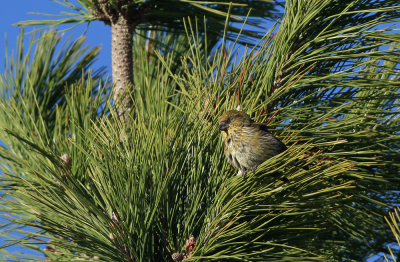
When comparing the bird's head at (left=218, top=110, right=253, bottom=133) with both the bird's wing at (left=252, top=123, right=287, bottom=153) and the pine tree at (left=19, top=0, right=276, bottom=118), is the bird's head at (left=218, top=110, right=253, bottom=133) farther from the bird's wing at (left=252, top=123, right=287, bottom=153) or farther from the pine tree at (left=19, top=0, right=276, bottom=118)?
the pine tree at (left=19, top=0, right=276, bottom=118)

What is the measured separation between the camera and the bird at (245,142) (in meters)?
2.00

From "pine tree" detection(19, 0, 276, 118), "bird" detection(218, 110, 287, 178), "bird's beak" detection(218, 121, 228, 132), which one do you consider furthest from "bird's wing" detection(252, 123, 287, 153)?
"pine tree" detection(19, 0, 276, 118)

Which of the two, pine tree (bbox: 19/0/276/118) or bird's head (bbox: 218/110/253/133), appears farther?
pine tree (bbox: 19/0/276/118)

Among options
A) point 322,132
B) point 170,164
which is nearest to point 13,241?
point 170,164

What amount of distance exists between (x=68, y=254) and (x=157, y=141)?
73cm

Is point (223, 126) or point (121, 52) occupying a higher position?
point (223, 126)

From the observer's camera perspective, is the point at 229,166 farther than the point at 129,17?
No

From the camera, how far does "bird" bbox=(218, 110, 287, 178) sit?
78.5 inches

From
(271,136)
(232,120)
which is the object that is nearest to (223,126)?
(232,120)

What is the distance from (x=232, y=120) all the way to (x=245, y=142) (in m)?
0.11

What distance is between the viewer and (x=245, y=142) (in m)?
2.04

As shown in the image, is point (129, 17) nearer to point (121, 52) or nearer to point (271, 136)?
point (121, 52)

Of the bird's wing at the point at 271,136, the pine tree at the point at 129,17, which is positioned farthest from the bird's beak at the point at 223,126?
the pine tree at the point at 129,17

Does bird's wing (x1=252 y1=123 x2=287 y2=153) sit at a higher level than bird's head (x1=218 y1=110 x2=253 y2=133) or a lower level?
lower
